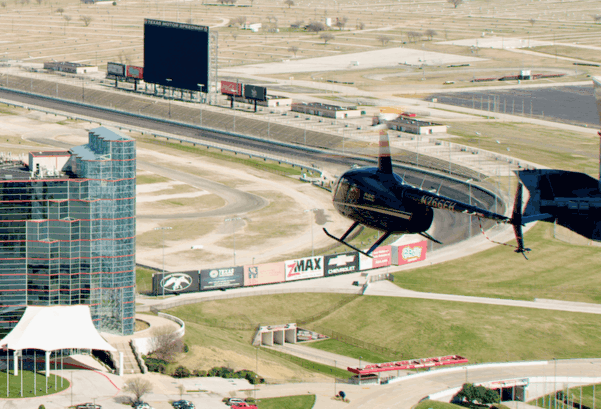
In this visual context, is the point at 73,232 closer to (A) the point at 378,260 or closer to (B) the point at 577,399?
(A) the point at 378,260

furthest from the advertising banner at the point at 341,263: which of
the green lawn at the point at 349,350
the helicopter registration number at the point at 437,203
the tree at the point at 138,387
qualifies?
the helicopter registration number at the point at 437,203

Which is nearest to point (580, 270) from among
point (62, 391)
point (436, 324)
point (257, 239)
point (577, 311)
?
point (577, 311)

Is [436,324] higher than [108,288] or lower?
lower

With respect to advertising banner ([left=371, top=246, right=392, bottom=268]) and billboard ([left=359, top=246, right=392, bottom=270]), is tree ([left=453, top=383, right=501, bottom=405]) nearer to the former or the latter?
billboard ([left=359, top=246, right=392, bottom=270])

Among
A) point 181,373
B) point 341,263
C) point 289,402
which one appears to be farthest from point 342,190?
point 341,263

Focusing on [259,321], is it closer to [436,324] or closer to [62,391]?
[436,324]

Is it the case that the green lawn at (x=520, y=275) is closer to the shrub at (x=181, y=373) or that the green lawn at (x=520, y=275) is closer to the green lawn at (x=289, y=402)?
the green lawn at (x=289, y=402)

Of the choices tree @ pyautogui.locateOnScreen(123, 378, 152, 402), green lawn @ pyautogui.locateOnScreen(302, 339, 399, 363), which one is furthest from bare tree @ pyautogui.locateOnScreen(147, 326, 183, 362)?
green lawn @ pyautogui.locateOnScreen(302, 339, 399, 363)
